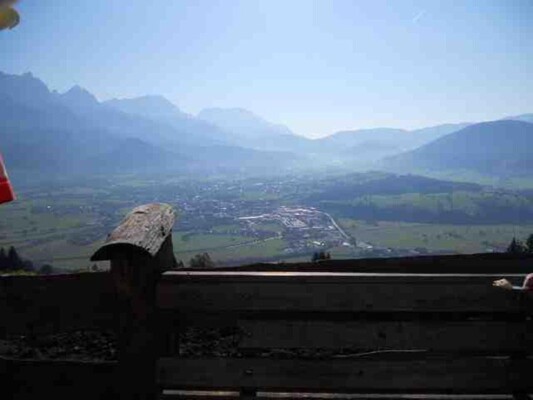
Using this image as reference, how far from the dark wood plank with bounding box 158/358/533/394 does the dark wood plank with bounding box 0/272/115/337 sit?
626mm

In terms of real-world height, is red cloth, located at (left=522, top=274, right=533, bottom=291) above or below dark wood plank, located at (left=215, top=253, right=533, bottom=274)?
above

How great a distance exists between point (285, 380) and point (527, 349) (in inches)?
64.5

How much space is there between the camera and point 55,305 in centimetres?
357

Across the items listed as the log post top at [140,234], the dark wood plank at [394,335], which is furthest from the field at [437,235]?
the log post top at [140,234]

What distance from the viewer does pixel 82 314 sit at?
11.7 feet

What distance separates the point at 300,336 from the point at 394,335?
64 centimetres

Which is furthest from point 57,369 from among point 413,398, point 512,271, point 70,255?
point 70,255

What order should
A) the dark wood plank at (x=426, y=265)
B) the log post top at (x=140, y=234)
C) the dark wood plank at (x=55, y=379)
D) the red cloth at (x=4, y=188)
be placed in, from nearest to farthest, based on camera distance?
the red cloth at (x=4, y=188) < the log post top at (x=140, y=234) < the dark wood plank at (x=55, y=379) < the dark wood plank at (x=426, y=265)

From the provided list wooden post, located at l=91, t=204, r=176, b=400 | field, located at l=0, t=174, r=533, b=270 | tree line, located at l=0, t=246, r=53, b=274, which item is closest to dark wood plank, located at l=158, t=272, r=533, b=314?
wooden post, located at l=91, t=204, r=176, b=400

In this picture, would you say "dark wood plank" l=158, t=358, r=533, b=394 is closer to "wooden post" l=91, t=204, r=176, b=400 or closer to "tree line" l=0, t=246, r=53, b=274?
"wooden post" l=91, t=204, r=176, b=400

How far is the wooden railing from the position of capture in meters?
3.36

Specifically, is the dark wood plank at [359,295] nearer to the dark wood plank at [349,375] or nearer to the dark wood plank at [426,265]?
the dark wood plank at [349,375]

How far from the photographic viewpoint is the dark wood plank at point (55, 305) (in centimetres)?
356

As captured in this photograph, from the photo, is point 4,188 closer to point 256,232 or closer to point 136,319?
point 136,319
